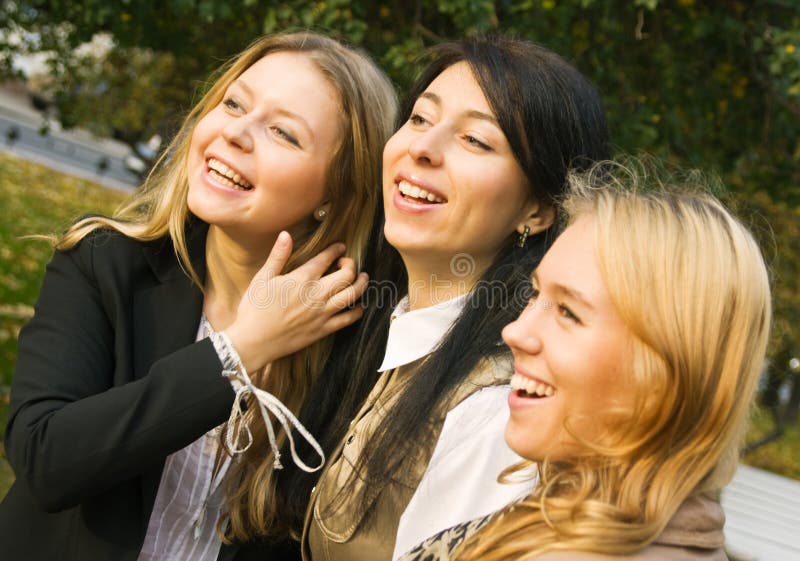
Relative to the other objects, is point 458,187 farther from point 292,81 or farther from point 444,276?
point 292,81

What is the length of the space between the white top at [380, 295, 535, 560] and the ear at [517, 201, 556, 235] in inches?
19.6

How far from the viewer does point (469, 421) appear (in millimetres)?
2137

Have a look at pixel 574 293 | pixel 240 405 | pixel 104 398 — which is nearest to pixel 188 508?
pixel 240 405

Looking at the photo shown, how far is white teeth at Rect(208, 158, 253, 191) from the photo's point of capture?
2.64 metres

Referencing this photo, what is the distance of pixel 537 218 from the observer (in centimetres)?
247

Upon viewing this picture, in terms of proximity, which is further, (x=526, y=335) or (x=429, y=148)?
(x=429, y=148)

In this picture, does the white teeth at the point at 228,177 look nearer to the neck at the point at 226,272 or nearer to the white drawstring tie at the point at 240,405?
the neck at the point at 226,272

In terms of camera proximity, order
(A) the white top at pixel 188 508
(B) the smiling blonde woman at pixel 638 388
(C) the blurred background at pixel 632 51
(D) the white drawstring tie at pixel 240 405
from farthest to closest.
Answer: (C) the blurred background at pixel 632 51 → (A) the white top at pixel 188 508 → (D) the white drawstring tie at pixel 240 405 → (B) the smiling blonde woman at pixel 638 388

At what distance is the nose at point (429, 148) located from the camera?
2.37 meters

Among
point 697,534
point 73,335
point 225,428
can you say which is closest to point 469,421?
point 697,534

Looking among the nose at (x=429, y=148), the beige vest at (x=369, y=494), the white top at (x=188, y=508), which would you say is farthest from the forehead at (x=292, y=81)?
the white top at (x=188, y=508)

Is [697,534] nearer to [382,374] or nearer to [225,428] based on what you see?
[382,374]

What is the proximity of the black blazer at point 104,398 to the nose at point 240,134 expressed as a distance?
1.22ft

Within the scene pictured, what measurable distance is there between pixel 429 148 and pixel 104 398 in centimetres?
102
